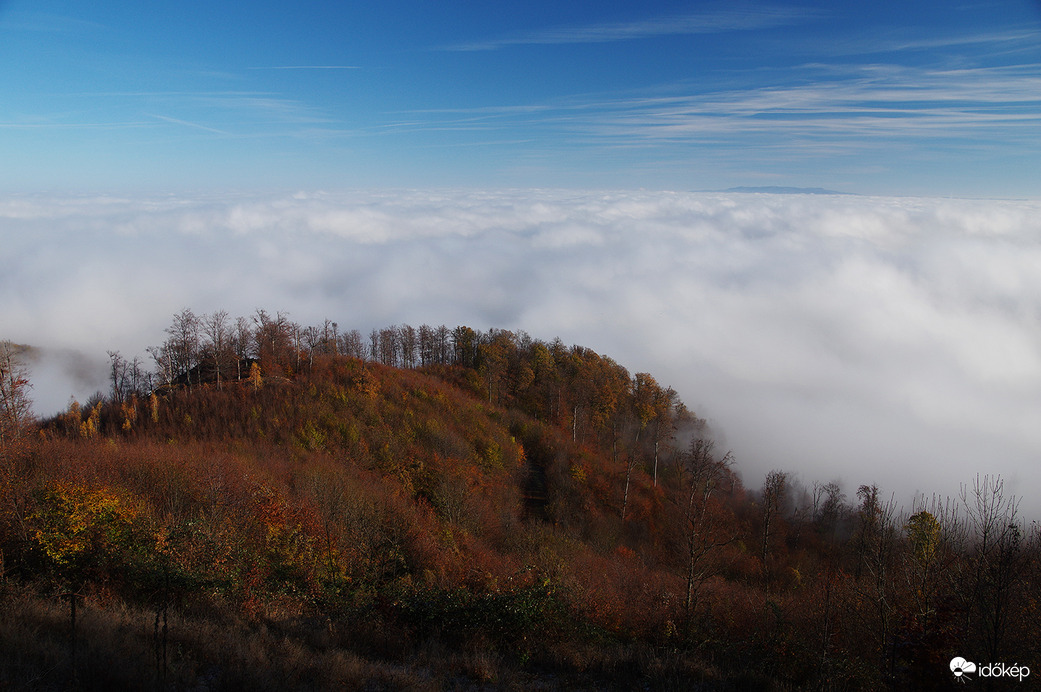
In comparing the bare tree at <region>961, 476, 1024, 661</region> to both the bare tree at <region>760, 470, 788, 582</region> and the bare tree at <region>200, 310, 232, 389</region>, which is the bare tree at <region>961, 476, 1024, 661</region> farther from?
the bare tree at <region>200, 310, 232, 389</region>

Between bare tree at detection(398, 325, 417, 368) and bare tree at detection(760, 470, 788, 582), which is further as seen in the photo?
bare tree at detection(398, 325, 417, 368)

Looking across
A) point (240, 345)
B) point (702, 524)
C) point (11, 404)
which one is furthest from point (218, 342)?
point (702, 524)

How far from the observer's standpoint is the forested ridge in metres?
8.34

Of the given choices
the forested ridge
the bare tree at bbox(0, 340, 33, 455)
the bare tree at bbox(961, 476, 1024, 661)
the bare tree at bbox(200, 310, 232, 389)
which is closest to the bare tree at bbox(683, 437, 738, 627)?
the forested ridge

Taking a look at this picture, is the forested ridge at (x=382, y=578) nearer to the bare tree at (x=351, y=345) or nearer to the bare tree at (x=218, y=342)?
the bare tree at (x=218, y=342)

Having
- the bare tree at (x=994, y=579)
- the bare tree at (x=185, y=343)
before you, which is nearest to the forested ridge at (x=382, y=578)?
the bare tree at (x=994, y=579)

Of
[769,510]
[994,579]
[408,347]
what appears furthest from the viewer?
[408,347]

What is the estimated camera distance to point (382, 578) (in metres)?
14.6

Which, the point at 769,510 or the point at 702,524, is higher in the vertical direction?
the point at 702,524

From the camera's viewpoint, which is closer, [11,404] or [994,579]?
[994,579]

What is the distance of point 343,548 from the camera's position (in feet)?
51.6

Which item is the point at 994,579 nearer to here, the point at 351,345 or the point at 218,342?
the point at 218,342

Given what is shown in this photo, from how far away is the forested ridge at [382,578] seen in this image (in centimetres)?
834

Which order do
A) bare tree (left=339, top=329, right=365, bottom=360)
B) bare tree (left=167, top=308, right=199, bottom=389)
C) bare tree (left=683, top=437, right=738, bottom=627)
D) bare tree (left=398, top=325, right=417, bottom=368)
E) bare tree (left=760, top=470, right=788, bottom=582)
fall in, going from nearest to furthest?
bare tree (left=683, top=437, right=738, bottom=627)
bare tree (left=760, top=470, right=788, bottom=582)
bare tree (left=167, top=308, right=199, bottom=389)
bare tree (left=398, top=325, right=417, bottom=368)
bare tree (left=339, top=329, right=365, bottom=360)
